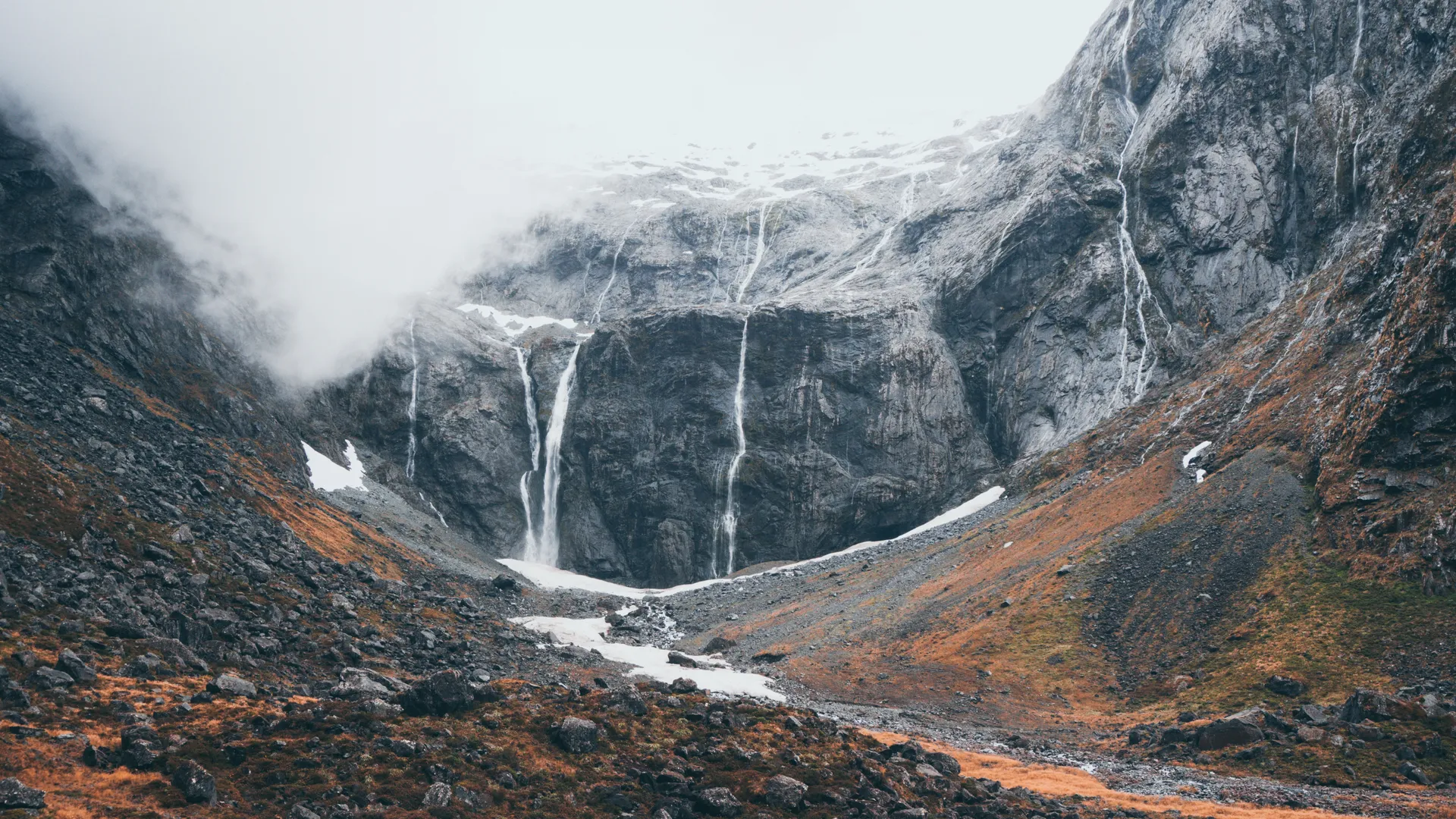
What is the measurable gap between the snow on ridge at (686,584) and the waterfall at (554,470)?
20.4 ft

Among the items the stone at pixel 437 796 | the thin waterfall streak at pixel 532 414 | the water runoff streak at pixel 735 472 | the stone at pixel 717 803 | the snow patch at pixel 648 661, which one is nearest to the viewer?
the stone at pixel 437 796

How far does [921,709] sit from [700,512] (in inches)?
2486

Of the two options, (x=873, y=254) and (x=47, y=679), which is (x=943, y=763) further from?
(x=873, y=254)

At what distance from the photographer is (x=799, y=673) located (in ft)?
213

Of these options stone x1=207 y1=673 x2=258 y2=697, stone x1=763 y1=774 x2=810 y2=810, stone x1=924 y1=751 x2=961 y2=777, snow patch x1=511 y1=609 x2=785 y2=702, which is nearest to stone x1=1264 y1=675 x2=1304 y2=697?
stone x1=924 y1=751 x2=961 y2=777

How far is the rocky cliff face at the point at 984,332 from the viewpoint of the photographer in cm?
10088

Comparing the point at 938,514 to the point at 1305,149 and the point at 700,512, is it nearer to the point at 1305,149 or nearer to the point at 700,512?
the point at 700,512

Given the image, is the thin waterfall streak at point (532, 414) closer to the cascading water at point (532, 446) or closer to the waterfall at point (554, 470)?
the cascading water at point (532, 446)

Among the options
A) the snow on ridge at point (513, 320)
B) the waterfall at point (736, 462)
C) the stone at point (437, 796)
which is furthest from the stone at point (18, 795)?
the snow on ridge at point (513, 320)

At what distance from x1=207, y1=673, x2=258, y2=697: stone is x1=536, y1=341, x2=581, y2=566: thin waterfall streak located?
86.6 m

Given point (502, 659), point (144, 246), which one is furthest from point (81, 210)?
point (502, 659)

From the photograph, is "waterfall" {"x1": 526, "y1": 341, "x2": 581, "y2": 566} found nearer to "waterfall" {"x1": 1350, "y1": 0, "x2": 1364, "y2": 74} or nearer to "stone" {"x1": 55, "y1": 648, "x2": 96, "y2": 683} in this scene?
"stone" {"x1": 55, "y1": 648, "x2": 96, "y2": 683}

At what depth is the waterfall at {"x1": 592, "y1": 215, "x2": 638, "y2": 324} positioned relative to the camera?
169 meters

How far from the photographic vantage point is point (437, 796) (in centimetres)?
2470
